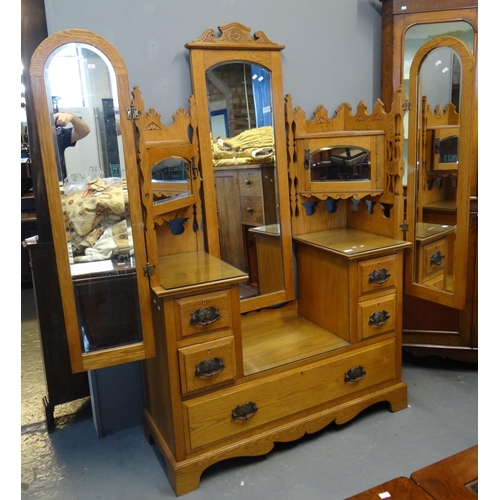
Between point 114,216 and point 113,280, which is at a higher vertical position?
point 114,216

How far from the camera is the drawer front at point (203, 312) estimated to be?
1.78 metres

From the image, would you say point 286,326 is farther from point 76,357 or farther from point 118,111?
point 118,111

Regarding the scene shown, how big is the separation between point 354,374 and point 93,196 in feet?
4.57

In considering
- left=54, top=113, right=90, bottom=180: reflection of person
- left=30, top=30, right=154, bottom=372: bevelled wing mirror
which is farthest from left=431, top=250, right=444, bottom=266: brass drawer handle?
left=54, top=113, right=90, bottom=180: reflection of person

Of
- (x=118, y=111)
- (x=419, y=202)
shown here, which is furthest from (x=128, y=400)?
(x=419, y=202)

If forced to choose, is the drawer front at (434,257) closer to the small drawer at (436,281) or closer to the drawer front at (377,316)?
the small drawer at (436,281)

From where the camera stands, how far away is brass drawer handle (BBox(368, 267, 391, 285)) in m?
2.18

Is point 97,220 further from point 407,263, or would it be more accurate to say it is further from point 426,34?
point 426,34

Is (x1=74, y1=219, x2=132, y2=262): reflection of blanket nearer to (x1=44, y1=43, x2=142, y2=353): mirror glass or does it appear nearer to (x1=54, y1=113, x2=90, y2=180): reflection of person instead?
(x1=44, y1=43, x2=142, y2=353): mirror glass

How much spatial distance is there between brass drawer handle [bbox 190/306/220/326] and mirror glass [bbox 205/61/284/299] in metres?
0.49

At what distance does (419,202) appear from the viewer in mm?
2385

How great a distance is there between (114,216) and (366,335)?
1.26 metres

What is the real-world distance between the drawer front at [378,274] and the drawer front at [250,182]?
0.61 m

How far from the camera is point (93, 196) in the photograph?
167 cm
